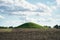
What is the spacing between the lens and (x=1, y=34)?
2250cm

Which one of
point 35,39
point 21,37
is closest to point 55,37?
point 35,39

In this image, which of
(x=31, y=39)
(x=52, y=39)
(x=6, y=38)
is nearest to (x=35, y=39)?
(x=31, y=39)

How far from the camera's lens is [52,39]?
20.8 metres

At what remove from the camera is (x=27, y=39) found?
66.3 ft

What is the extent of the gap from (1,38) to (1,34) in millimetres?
1919

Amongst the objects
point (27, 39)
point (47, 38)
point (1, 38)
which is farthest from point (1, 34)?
point (47, 38)

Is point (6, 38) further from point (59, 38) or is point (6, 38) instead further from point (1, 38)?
point (59, 38)

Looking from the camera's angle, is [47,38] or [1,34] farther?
[1,34]

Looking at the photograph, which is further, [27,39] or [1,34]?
[1,34]

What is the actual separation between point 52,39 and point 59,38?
0.90 m

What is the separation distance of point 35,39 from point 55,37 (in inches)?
96.0

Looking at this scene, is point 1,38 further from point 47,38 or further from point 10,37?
point 47,38

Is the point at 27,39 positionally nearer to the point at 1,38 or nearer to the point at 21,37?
the point at 21,37

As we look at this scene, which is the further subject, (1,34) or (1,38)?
(1,34)
